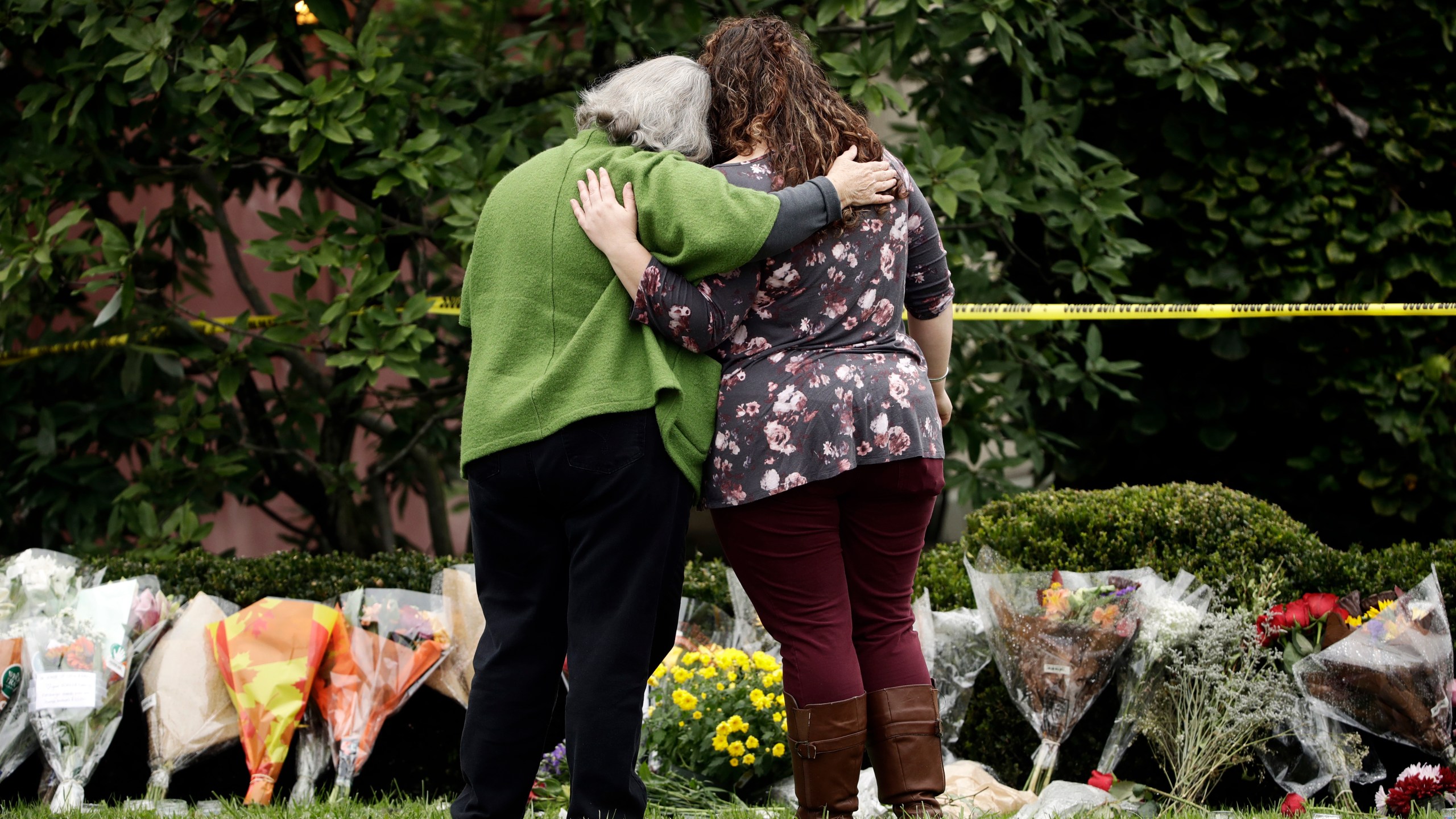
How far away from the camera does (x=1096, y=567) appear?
3309 mm

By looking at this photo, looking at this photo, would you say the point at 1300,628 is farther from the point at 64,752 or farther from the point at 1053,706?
the point at 64,752

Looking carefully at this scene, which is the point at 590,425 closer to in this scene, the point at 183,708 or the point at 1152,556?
the point at 183,708

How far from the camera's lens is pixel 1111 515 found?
3.36 m

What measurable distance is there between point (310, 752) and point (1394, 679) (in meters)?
2.58

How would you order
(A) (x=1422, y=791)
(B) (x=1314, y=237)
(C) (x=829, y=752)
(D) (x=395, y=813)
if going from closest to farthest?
(C) (x=829, y=752)
(A) (x=1422, y=791)
(D) (x=395, y=813)
(B) (x=1314, y=237)

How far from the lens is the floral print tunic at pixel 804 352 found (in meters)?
2.23

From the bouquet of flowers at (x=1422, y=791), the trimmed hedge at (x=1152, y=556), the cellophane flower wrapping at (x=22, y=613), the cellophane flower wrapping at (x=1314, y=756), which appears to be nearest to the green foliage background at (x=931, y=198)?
the cellophane flower wrapping at (x=22, y=613)

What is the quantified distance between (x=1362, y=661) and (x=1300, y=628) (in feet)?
0.64

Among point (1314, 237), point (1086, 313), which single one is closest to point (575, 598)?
point (1086, 313)

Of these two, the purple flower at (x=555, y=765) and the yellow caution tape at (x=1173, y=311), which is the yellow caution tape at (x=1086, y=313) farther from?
the purple flower at (x=555, y=765)

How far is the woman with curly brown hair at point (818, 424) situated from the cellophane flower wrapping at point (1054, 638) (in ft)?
2.07

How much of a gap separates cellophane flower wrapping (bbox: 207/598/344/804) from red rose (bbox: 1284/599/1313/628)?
7.68 feet

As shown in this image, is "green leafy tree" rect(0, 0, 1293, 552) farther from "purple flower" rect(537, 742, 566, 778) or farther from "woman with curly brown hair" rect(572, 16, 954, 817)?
"woman with curly brown hair" rect(572, 16, 954, 817)

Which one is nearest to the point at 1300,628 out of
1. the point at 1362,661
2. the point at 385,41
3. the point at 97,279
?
the point at 1362,661
